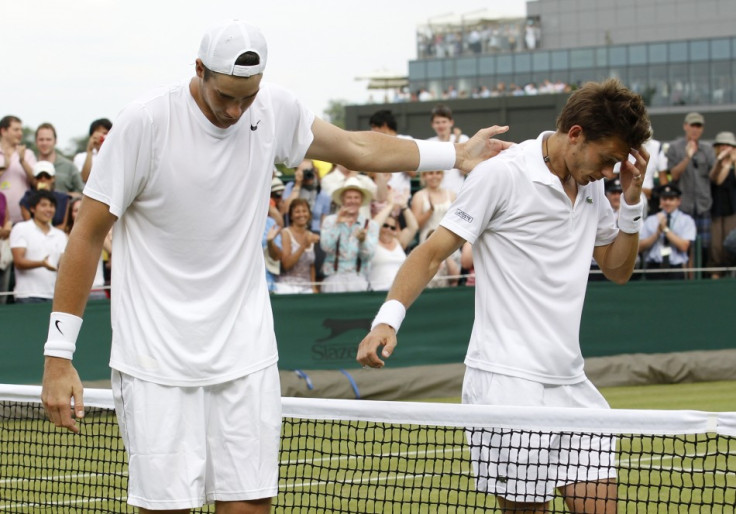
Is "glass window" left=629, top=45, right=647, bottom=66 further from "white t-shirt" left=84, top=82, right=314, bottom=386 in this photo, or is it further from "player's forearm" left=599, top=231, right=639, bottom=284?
"white t-shirt" left=84, top=82, right=314, bottom=386

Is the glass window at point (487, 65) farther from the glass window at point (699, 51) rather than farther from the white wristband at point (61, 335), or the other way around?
the white wristband at point (61, 335)

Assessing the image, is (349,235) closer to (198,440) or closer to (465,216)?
(465,216)

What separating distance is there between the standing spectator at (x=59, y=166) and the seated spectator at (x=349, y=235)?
270 cm

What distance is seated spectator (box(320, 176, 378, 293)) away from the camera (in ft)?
37.5

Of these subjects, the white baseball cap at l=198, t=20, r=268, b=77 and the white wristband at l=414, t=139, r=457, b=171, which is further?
the white wristband at l=414, t=139, r=457, b=171

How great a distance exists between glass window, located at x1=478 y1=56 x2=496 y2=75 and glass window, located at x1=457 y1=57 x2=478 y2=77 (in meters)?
0.49

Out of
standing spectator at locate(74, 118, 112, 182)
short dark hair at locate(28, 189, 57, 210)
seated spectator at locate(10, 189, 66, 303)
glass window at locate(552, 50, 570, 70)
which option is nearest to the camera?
seated spectator at locate(10, 189, 66, 303)

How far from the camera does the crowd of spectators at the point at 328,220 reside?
11031mm

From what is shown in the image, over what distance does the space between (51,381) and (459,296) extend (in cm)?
887

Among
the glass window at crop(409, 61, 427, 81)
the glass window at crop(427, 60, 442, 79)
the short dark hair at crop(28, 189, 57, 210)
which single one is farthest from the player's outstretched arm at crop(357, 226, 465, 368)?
the glass window at crop(409, 61, 427, 81)

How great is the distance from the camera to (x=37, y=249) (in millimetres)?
10852

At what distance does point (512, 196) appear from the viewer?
4332 mm

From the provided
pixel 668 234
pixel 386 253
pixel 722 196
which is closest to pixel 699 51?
pixel 722 196

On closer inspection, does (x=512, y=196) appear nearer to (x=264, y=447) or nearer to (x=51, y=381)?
(x=264, y=447)
